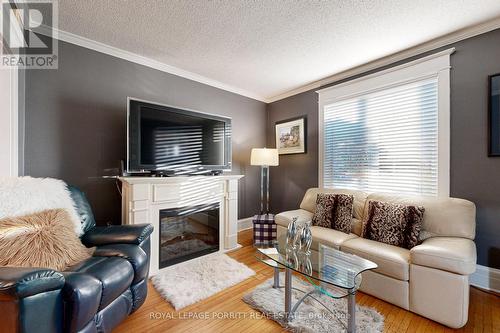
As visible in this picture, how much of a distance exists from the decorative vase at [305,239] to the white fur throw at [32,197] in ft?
5.98

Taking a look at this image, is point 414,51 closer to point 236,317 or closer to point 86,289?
point 236,317

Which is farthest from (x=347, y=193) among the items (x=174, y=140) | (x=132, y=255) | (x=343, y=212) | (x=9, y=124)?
(x=9, y=124)

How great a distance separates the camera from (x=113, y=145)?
7.99ft

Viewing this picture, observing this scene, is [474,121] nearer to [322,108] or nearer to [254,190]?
[322,108]

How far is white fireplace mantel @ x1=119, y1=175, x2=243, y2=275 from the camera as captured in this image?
7.11 feet

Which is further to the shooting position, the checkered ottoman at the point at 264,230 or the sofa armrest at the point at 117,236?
the checkered ottoman at the point at 264,230

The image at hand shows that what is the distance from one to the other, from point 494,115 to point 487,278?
1.51 metres

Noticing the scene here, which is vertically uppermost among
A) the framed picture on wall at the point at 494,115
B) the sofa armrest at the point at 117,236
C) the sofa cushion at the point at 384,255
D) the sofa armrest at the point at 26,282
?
the framed picture on wall at the point at 494,115

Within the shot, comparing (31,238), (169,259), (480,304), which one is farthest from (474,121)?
(31,238)

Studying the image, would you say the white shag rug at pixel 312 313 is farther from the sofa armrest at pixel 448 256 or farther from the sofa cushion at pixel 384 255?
the sofa armrest at pixel 448 256

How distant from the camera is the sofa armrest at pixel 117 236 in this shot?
1.72m

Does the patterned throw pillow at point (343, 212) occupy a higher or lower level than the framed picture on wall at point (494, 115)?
lower

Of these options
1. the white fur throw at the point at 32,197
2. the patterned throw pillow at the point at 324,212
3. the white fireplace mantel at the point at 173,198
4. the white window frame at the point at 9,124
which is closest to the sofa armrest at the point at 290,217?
the patterned throw pillow at the point at 324,212

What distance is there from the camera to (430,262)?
1.57m
